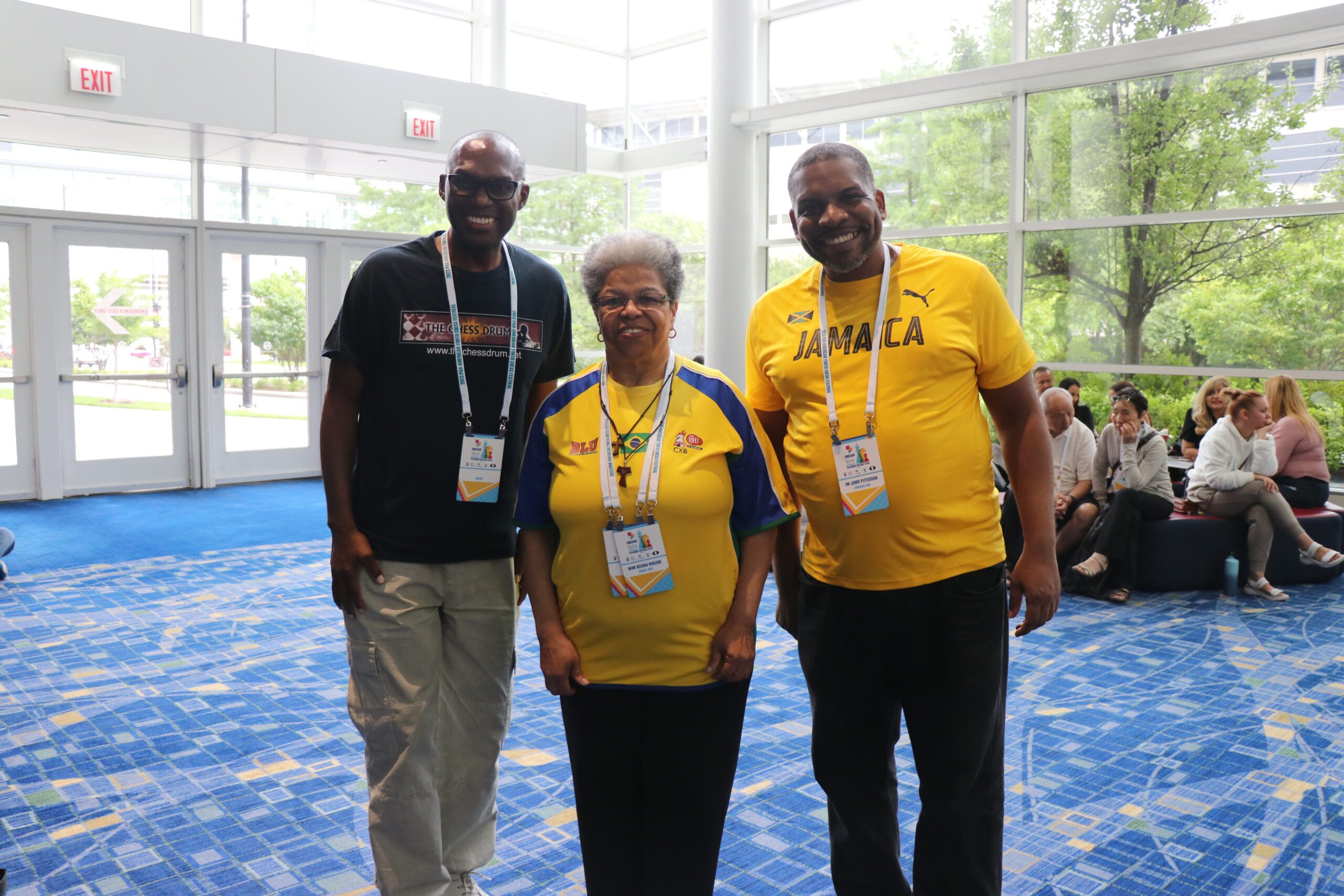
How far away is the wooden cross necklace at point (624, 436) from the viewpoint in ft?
6.20

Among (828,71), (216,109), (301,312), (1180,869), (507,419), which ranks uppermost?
(828,71)

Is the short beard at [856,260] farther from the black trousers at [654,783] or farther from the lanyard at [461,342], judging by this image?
the black trousers at [654,783]

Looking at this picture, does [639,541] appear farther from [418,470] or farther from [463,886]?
[463,886]

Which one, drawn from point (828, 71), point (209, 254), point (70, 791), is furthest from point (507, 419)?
point (828, 71)

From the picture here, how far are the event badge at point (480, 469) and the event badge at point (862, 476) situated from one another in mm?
743

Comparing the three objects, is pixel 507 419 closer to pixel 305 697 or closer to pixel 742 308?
pixel 305 697

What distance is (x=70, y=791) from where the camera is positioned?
324cm

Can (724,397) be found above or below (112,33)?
below

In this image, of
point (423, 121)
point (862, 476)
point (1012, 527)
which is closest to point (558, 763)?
point (862, 476)

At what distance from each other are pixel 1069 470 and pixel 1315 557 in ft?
5.10

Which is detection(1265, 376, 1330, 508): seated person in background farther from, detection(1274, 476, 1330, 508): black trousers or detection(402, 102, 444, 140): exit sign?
detection(402, 102, 444, 140): exit sign

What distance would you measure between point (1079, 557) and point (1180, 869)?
367cm

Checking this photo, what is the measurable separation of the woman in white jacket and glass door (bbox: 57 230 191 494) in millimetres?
8517

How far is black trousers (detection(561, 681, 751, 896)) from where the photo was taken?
189 centimetres
